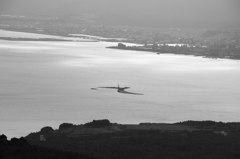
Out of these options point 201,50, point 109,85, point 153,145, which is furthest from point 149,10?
point 153,145

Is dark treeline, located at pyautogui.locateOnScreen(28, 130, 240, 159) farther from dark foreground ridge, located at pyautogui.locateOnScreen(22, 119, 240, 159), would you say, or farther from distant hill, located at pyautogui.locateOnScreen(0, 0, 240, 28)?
distant hill, located at pyautogui.locateOnScreen(0, 0, 240, 28)

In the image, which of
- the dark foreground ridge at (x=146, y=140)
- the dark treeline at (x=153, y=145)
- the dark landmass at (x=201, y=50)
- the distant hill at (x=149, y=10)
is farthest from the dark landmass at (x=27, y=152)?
the distant hill at (x=149, y=10)

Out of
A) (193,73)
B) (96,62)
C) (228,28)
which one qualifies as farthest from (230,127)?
(228,28)

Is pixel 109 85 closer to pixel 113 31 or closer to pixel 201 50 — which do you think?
pixel 201 50

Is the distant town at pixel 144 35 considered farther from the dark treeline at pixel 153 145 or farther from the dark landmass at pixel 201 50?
the dark treeline at pixel 153 145

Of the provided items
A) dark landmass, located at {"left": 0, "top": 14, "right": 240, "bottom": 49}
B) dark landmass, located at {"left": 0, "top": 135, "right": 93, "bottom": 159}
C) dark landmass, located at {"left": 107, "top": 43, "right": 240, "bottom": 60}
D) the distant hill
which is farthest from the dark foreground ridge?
the distant hill

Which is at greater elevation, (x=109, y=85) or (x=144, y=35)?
(x=109, y=85)

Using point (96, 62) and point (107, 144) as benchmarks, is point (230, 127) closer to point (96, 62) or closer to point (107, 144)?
point (107, 144)
